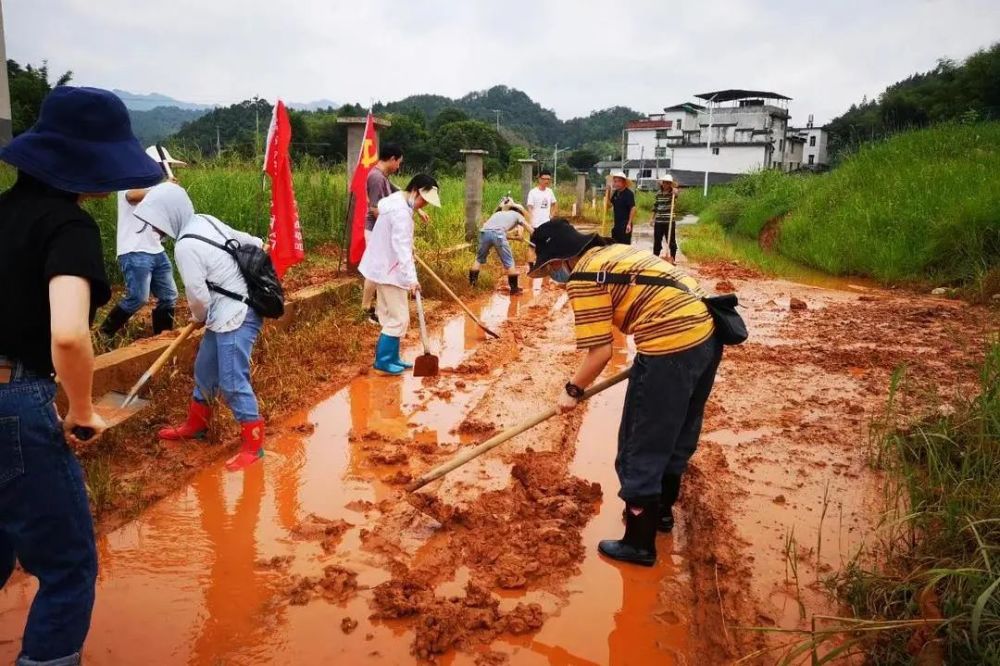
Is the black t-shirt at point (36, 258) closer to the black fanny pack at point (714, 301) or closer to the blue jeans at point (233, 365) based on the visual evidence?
the black fanny pack at point (714, 301)

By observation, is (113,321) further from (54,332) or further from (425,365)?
(54,332)

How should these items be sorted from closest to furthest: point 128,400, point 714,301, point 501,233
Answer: point 714,301 < point 128,400 < point 501,233

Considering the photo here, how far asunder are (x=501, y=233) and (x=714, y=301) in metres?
5.95

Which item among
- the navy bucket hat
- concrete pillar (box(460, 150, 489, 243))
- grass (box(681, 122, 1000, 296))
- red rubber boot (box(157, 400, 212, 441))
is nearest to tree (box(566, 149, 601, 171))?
grass (box(681, 122, 1000, 296))

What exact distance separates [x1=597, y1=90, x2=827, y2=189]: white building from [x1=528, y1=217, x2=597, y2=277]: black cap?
4151 centimetres

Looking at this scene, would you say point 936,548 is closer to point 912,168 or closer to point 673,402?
point 673,402

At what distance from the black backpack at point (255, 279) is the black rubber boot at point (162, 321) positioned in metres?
2.06

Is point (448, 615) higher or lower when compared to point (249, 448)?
lower

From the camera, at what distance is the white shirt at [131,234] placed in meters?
5.03

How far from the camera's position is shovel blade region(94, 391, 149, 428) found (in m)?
3.82

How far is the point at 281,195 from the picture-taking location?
18.4 feet

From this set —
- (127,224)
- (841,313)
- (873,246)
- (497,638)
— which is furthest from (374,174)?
(873,246)

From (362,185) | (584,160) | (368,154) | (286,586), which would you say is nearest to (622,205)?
(368,154)

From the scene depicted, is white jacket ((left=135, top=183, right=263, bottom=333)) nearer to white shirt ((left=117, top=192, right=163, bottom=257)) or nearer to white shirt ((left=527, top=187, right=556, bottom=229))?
white shirt ((left=117, top=192, right=163, bottom=257))
